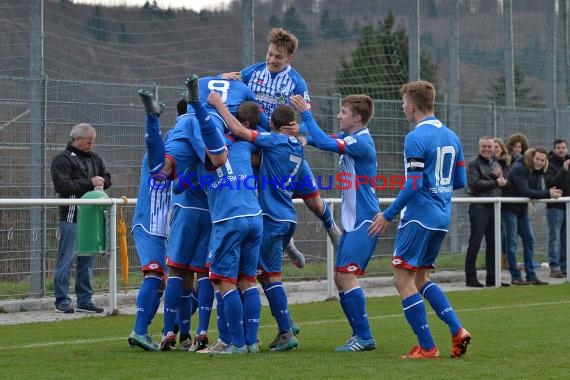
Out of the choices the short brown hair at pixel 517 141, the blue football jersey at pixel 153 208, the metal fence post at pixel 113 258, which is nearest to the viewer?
the blue football jersey at pixel 153 208

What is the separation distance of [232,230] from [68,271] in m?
4.87

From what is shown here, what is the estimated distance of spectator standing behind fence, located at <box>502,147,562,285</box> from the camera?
17.5m

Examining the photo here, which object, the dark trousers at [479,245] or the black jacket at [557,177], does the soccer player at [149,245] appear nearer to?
the dark trousers at [479,245]

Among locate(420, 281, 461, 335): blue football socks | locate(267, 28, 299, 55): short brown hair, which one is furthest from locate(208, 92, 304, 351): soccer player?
locate(420, 281, 461, 335): blue football socks

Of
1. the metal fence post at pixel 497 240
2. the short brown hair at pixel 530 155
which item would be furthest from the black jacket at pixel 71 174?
the short brown hair at pixel 530 155

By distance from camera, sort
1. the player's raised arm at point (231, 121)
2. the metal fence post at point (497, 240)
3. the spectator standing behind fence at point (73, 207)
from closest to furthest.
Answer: the player's raised arm at point (231, 121), the spectator standing behind fence at point (73, 207), the metal fence post at point (497, 240)

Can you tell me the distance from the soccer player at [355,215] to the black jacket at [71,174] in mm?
4377

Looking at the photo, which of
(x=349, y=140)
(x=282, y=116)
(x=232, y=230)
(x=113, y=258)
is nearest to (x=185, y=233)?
(x=232, y=230)

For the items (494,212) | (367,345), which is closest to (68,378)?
(367,345)

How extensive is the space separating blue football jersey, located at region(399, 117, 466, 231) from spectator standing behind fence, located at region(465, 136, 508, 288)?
826 cm

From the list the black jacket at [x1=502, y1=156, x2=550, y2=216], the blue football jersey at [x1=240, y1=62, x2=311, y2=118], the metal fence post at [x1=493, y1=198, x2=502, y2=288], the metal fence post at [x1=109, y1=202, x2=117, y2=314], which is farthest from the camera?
the black jacket at [x1=502, y1=156, x2=550, y2=216]

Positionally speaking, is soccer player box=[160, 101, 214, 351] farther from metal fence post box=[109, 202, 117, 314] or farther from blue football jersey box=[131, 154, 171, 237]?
metal fence post box=[109, 202, 117, 314]

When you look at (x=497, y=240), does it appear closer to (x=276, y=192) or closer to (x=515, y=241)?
(x=515, y=241)

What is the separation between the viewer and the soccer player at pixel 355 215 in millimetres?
9547
